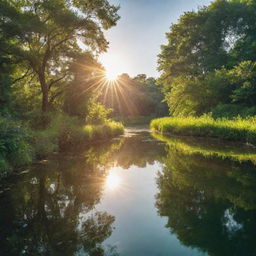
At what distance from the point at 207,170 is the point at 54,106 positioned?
47.3 ft

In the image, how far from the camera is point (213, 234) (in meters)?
4.28

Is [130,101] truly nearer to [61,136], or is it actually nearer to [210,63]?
[210,63]

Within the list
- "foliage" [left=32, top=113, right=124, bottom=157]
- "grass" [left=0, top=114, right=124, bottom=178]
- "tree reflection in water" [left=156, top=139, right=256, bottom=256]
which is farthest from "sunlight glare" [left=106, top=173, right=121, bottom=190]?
"foliage" [left=32, top=113, right=124, bottom=157]

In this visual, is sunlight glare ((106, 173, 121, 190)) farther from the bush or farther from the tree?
the tree

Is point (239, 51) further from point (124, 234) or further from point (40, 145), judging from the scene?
point (124, 234)

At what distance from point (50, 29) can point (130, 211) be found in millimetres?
13364

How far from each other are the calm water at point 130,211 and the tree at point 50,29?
817cm

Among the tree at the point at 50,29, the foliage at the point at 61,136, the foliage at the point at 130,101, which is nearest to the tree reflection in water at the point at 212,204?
the foliage at the point at 61,136

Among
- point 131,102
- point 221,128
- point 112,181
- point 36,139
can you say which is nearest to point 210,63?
point 221,128

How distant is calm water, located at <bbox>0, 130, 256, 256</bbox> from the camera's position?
3986 mm

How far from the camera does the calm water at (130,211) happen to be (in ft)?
13.1

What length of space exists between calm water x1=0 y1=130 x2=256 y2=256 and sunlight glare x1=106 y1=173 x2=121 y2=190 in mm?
32

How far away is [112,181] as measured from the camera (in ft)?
26.1

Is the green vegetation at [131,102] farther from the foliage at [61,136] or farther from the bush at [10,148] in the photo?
the bush at [10,148]
